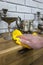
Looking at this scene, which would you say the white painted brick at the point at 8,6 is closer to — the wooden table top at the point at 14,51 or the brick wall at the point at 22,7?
the brick wall at the point at 22,7

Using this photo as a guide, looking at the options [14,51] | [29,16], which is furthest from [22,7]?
[14,51]

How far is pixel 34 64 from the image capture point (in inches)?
34.3

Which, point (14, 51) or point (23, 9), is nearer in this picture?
point (14, 51)

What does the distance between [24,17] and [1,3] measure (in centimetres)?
38

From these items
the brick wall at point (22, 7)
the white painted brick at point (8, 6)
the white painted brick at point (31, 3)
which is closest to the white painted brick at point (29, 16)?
the brick wall at point (22, 7)

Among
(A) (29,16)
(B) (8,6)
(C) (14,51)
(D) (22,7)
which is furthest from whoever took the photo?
(A) (29,16)

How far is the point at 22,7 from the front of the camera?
1378 millimetres

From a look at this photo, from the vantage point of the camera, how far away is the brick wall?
1.19 metres

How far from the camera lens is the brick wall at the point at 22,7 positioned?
3.91 feet

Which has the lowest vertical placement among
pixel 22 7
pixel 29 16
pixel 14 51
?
pixel 14 51

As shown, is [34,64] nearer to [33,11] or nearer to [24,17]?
[24,17]

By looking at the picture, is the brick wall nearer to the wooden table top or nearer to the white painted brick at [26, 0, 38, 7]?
the white painted brick at [26, 0, 38, 7]

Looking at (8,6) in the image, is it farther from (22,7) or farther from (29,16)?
(29,16)

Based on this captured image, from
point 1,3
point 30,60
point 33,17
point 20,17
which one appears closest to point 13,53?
point 30,60
